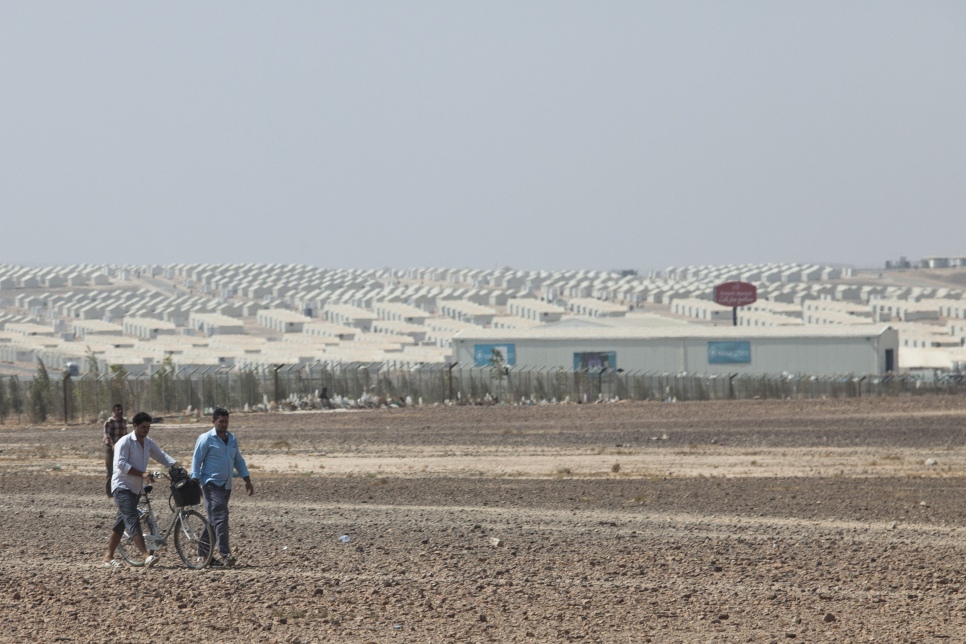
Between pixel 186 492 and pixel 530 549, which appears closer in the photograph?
pixel 186 492

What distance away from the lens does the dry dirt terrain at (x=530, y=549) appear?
33.4 feet

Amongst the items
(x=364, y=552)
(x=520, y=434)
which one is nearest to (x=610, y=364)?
(x=520, y=434)

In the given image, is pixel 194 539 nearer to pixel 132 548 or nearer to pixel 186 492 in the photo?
pixel 186 492

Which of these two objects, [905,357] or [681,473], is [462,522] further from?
[905,357]

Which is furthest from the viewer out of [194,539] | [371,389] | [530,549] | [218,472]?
[371,389]

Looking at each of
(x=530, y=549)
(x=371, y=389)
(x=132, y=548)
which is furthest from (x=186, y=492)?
(x=371, y=389)

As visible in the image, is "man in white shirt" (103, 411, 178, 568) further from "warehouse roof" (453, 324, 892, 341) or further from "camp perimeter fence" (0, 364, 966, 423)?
"warehouse roof" (453, 324, 892, 341)

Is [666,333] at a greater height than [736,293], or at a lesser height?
lesser

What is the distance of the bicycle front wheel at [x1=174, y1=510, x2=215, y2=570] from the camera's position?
41.6ft

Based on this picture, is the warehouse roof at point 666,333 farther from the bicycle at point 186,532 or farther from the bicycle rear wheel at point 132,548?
the bicycle at point 186,532

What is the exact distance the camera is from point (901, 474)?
23.0m

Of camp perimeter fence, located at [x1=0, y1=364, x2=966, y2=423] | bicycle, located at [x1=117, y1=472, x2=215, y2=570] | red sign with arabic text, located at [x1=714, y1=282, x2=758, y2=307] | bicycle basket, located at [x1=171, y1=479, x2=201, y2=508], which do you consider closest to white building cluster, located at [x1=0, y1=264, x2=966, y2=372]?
red sign with arabic text, located at [x1=714, y1=282, x2=758, y2=307]

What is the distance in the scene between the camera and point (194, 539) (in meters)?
12.7

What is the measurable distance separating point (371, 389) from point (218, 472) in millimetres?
36315
